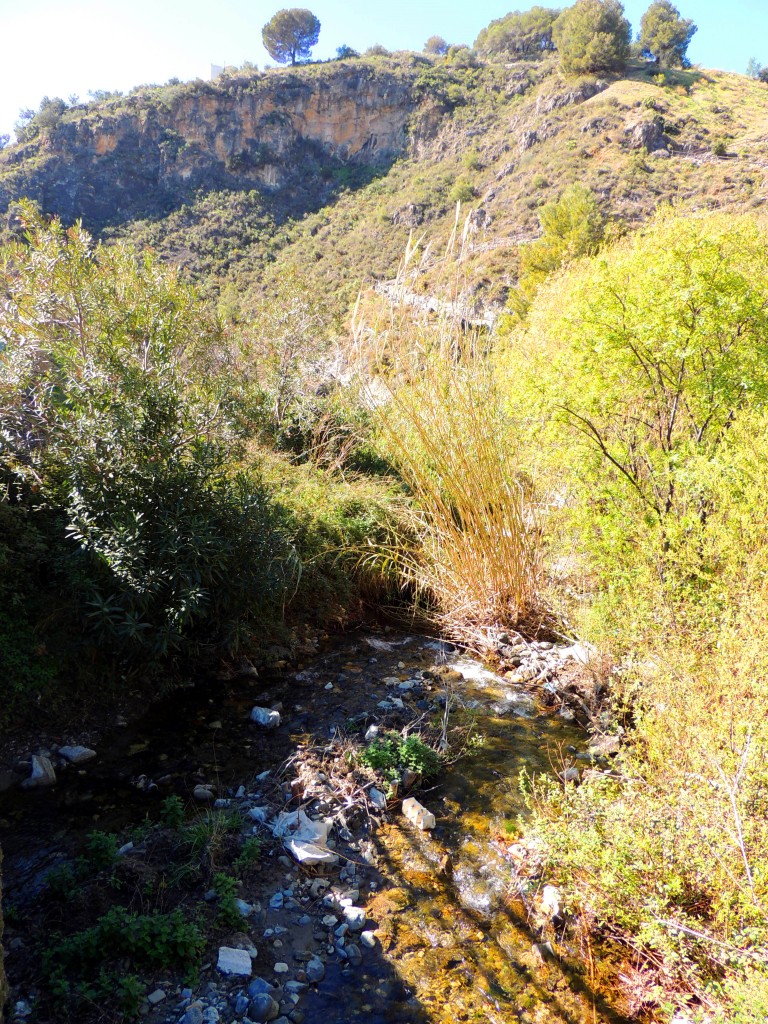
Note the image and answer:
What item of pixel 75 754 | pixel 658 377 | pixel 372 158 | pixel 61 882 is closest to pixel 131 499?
pixel 75 754

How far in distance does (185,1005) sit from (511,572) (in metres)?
3.60

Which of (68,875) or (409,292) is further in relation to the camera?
(409,292)

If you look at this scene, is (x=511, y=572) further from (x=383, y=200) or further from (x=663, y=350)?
(x=383, y=200)

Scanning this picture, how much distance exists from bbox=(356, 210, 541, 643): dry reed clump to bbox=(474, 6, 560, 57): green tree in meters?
40.0

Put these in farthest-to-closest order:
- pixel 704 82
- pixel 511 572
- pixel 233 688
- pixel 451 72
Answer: pixel 451 72
pixel 704 82
pixel 511 572
pixel 233 688

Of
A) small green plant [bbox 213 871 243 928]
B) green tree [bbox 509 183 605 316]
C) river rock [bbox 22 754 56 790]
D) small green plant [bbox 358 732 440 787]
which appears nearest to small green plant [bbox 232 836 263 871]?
small green plant [bbox 213 871 243 928]

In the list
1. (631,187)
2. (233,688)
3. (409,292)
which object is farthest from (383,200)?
(233,688)

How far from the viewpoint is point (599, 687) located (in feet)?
13.9

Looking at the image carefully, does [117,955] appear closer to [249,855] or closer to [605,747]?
[249,855]

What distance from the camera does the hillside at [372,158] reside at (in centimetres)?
2084

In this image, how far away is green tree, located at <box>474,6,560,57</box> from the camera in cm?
3522

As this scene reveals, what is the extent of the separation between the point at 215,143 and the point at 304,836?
1465 inches

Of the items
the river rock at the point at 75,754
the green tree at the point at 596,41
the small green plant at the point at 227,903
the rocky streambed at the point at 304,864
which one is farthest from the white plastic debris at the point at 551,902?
the green tree at the point at 596,41

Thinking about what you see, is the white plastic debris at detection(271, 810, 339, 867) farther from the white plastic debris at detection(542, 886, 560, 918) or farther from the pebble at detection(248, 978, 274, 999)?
the white plastic debris at detection(542, 886, 560, 918)
